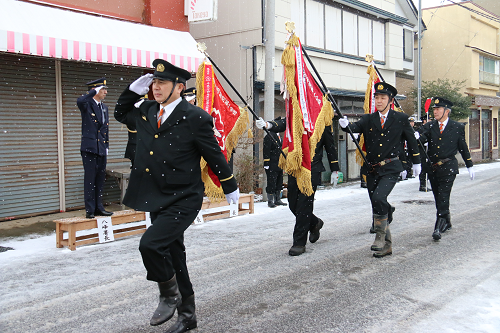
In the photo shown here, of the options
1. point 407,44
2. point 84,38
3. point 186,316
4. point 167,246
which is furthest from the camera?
point 407,44

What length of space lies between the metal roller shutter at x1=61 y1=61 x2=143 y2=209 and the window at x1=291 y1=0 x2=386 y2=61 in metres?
6.97

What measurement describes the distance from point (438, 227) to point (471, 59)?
78.1ft

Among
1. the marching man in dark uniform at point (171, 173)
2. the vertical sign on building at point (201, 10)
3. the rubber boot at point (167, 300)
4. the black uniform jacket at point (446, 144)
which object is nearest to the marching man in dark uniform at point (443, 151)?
the black uniform jacket at point (446, 144)

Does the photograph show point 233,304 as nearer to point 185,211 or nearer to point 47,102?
point 185,211

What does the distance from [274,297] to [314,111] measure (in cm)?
285

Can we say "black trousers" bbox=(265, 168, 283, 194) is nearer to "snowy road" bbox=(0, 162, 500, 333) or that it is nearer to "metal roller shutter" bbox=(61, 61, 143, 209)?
"snowy road" bbox=(0, 162, 500, 333)

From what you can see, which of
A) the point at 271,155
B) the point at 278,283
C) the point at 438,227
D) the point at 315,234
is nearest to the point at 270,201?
the point at 271,155

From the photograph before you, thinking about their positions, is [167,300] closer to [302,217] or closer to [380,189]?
[302,217]

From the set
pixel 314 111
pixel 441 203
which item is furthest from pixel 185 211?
pixel 441 203

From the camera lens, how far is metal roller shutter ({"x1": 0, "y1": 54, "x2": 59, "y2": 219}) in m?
8.82

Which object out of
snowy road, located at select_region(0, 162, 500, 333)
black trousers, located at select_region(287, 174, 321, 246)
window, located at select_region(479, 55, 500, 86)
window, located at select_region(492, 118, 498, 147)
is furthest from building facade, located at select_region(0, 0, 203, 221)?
window, located at select_region(492, 118, 498, 147)

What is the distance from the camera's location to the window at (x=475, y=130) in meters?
29.5

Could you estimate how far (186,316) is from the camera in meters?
3.87

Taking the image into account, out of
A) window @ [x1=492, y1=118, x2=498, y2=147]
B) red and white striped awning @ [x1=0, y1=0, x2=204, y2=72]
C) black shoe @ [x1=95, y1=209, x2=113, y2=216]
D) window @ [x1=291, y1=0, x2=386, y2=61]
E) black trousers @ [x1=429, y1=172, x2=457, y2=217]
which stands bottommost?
black shoe @ [x1=95, y1=209, x2=113, y2=216]
